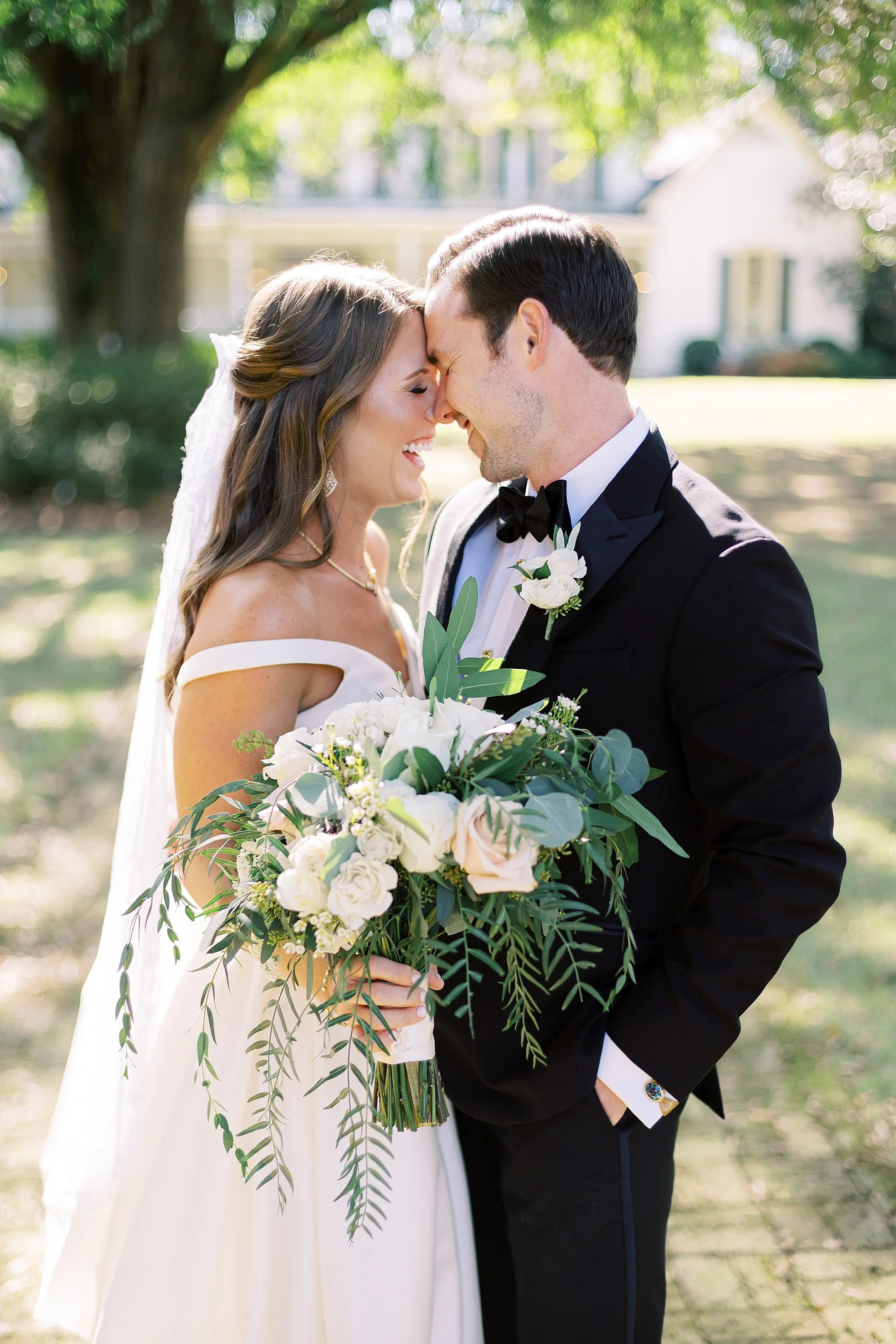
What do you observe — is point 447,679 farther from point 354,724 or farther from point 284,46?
point 284,46

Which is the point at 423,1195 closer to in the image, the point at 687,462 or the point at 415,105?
the point at 687,462

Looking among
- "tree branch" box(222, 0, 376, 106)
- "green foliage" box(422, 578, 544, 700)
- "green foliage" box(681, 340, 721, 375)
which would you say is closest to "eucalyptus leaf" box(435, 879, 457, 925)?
"green foliage" box(422, 578, 544, 700)

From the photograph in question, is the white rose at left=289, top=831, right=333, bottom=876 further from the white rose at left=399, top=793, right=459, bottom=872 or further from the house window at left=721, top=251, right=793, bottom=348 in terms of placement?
the house window at left=721, top=251, right=793, bottom=348

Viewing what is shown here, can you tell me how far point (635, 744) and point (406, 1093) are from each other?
33.4 inches

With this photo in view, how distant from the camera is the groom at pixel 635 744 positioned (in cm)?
231

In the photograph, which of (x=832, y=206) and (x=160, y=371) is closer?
(x=160, y=371)

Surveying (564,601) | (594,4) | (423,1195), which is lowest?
(423,1195)

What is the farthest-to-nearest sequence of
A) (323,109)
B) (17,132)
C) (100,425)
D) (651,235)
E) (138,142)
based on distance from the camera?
(651,235) < (323,109) < (100,425) < (17,132) < (138,142)

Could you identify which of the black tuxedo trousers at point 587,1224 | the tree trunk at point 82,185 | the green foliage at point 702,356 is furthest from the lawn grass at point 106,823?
the green foliage at point 702,356

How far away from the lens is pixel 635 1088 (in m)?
2.40

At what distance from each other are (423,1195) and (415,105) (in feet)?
57.7

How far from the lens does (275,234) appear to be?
35.9 meters

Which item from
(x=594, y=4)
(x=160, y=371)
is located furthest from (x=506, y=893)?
(x=160, y=371)

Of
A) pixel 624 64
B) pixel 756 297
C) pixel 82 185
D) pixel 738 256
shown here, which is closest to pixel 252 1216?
pixel 82 185
